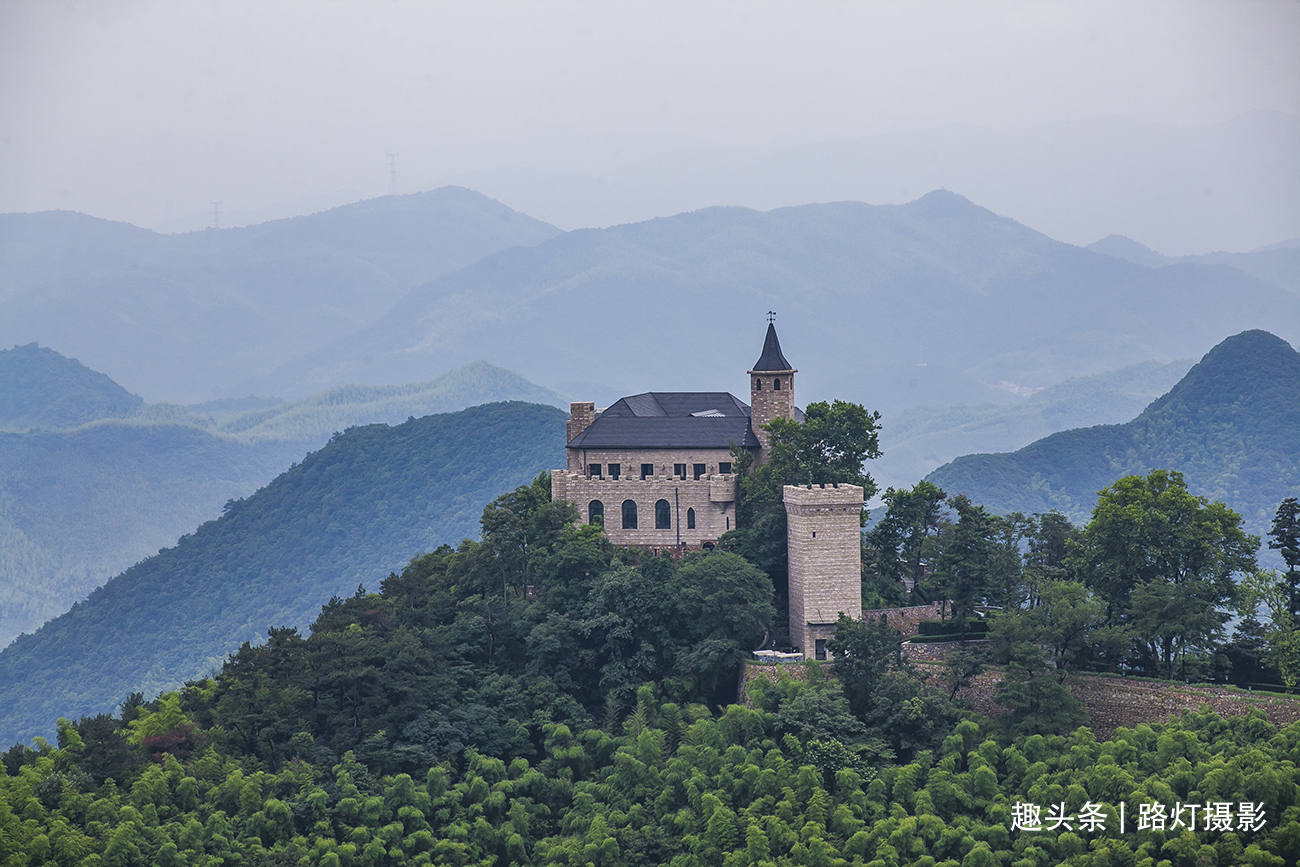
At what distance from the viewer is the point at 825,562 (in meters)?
52.0

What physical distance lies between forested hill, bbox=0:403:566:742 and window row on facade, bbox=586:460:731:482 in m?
61.2

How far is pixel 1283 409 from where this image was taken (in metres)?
127

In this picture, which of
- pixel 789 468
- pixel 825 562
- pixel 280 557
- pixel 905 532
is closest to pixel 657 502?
pixel 789 468

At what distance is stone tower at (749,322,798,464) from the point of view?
195ft

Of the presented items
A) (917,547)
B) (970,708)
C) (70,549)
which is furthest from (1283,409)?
Answer: (70,549)

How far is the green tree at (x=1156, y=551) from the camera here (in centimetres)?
4862

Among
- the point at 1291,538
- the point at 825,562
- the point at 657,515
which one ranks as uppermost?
the point at 657,515

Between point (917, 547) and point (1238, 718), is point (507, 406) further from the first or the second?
point (1238, 718)

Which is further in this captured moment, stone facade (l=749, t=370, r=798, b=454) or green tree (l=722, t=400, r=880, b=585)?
stone facade (l=749, t=370, r=798, b=454)

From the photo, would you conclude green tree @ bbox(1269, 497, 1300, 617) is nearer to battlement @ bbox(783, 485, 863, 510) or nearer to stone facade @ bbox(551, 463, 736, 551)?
battlement @ bbox(783, 485, 863, 510)

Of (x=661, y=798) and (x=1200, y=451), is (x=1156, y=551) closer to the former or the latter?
(x=661, y=798)

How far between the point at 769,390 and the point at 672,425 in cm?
438

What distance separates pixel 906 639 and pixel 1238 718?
1176 centimetres

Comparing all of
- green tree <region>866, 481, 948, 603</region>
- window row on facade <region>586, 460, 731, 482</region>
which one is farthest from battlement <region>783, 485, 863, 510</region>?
window row on facade <region>586, 460, 731, 482</region>
